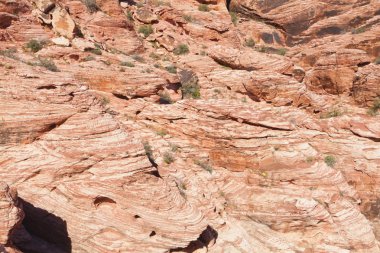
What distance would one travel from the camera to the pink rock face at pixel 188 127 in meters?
12.7

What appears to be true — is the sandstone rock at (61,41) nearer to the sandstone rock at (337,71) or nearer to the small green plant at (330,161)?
the small green plant at (330,161)

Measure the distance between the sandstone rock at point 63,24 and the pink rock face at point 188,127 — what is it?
66mm

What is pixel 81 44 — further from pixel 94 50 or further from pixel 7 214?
pixel 7 214

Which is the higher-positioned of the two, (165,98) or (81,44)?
(81,44)

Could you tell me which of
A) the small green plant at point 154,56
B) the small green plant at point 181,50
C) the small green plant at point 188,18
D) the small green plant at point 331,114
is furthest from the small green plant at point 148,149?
the small green plant at point 188,18

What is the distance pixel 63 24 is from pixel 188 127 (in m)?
8.38

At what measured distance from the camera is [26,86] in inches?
550

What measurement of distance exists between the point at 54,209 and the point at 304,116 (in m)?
13.9

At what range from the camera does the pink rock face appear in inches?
502

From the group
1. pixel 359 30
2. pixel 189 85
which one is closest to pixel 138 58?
pixel 189 85

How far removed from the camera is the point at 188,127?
19.0 meters

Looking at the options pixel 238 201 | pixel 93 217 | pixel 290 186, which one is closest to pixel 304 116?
pixel 290 186

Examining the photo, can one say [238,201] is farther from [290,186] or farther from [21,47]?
[21,47]

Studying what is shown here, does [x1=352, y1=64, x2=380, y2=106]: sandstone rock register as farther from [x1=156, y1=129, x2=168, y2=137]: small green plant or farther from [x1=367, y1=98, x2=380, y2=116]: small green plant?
[x1=156, y1=129, x2=168, y2=137]: small green plant
